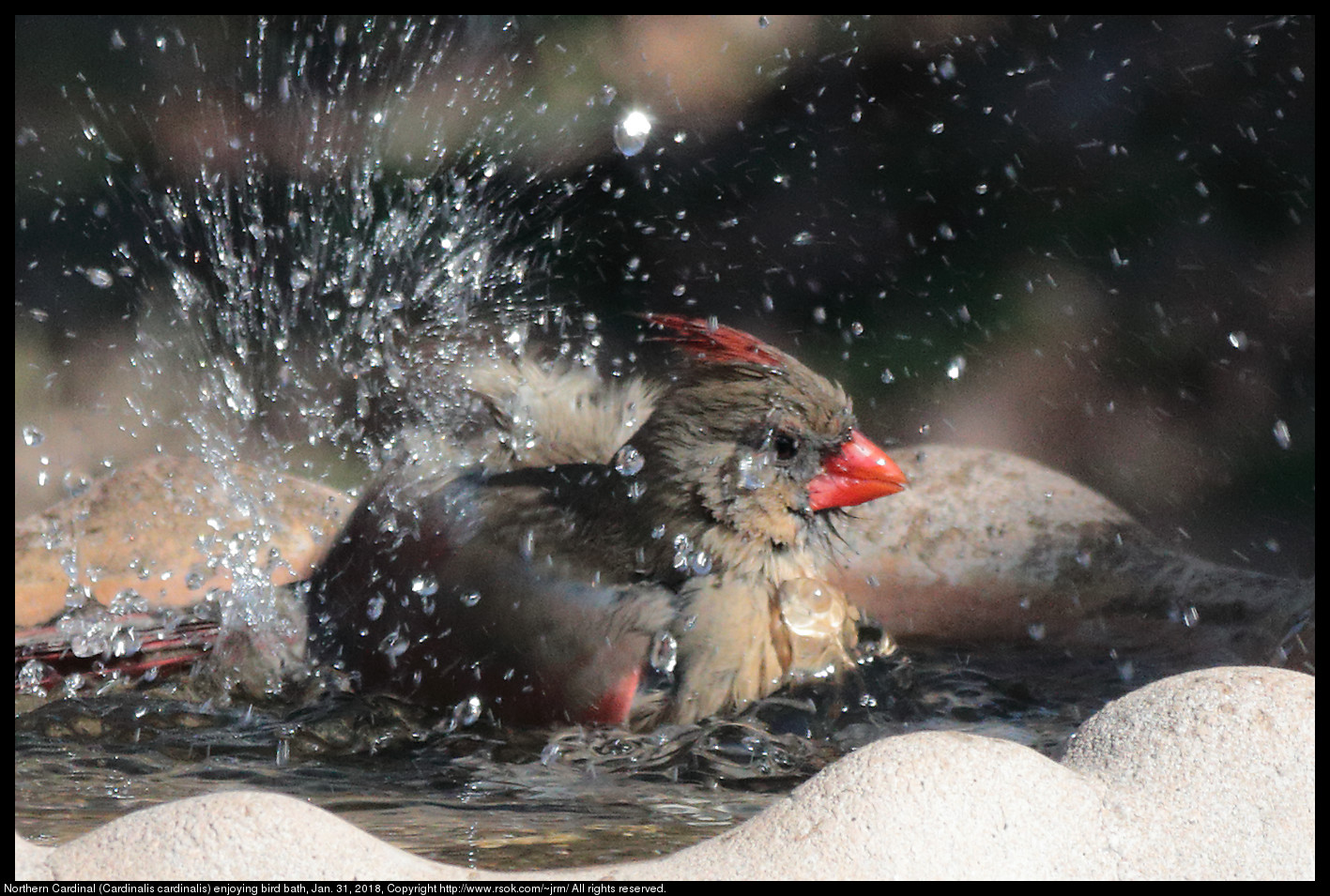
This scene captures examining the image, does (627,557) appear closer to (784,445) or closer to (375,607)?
(784,445)

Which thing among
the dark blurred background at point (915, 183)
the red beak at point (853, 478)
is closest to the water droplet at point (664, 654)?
the red beak at point (853, 478)

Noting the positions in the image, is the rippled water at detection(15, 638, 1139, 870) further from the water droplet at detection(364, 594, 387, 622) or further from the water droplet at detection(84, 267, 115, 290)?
the water droplet at detection(84, 267, 115, 290)

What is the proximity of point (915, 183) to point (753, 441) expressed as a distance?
2.64m

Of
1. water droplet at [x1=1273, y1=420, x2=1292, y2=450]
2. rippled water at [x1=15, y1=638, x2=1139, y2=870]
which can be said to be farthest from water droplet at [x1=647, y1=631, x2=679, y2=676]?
water droplet at [x1=1273, y1=420, x2=1292, y2=450]

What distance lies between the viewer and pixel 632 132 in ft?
16.2

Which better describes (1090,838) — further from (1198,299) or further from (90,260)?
(90,260)

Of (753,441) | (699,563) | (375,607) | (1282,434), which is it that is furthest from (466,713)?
(1282,434)

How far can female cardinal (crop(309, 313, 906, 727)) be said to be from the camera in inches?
107

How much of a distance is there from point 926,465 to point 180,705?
2.47 meters

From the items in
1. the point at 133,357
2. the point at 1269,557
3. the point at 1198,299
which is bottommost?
the point at 1269,557

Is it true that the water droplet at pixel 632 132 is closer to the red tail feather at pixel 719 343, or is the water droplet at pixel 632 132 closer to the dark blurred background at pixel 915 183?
the dark blurred background at pixel 915 183

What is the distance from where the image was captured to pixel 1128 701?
7.11 feet

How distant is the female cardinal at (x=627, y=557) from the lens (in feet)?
8.94
